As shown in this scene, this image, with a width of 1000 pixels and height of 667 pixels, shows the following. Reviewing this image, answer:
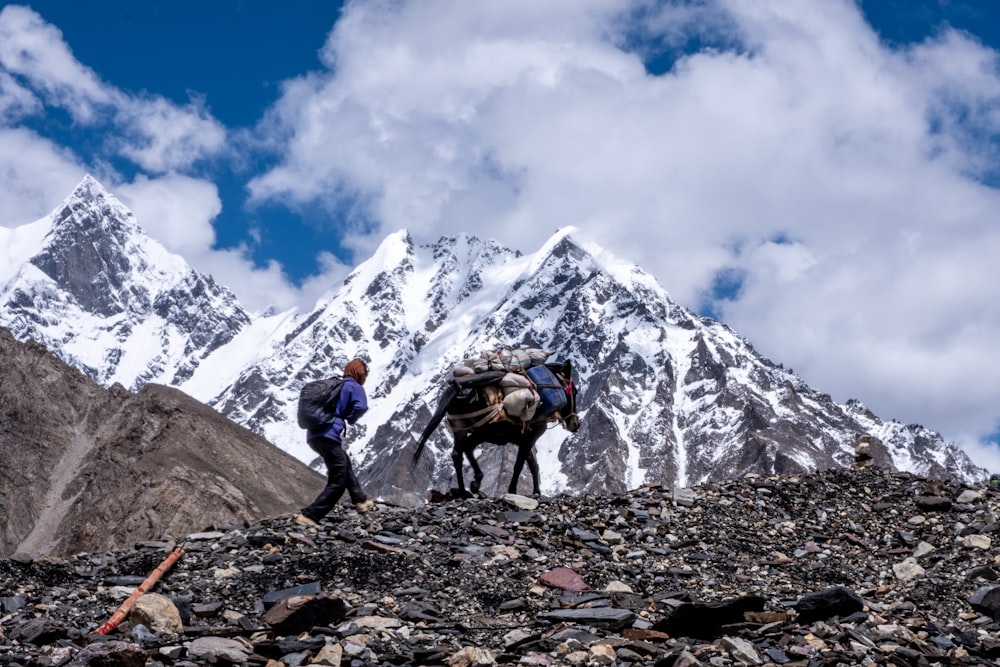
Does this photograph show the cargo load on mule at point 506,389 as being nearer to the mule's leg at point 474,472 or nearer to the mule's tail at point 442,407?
the mule's tail at point 442,407

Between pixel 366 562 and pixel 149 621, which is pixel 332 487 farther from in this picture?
pixel 149 621

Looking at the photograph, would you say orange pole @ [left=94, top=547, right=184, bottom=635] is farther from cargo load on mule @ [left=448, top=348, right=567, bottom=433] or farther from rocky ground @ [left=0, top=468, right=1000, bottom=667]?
cargo load on mule @ [left=448, top=348, right=567, bottom=433]

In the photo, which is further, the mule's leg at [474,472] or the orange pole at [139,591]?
the mule's leg at [474,472]

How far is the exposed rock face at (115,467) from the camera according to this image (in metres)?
57.8

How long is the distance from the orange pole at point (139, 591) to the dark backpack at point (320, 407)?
2.89m

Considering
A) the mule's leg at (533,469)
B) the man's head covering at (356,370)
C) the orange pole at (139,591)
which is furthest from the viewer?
the mule's leg at (533,469)

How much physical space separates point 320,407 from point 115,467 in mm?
54397

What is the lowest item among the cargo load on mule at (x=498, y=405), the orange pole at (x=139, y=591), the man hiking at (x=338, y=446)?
the orange pole at (x=139, y=591)

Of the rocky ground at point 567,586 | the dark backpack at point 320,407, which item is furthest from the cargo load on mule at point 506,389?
the dark backpack at point 320,407

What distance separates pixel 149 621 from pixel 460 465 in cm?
824

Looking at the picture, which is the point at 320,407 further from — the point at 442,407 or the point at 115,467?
the point at 115,467

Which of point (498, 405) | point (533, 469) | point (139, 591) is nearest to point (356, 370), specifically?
point (498, 405)

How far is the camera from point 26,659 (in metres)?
8.90

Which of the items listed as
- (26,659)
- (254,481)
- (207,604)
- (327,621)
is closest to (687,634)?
(327,621)
